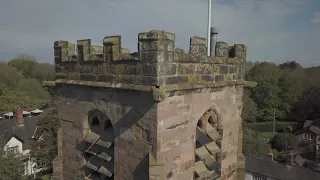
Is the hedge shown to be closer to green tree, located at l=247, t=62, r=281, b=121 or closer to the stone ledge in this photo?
green tree, located at l=247, t=62, r=281, b=121

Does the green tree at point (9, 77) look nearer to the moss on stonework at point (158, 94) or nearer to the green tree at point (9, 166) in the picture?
the green tree at point (9, 166)

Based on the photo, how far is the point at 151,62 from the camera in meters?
4.36

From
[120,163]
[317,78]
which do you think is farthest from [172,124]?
[317,78]

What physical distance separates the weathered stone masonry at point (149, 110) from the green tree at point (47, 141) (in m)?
19.8

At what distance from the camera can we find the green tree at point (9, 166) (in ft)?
66.9

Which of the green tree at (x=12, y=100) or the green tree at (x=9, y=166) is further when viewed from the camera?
the green tree at (x=12, y=100)

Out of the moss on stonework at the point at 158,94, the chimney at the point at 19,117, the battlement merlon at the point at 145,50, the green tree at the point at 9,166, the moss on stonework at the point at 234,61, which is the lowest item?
the green tree at the point at 9,166

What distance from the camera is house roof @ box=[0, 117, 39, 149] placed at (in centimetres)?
2873

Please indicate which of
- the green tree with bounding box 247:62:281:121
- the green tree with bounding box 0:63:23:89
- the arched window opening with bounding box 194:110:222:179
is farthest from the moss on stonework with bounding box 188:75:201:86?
the green tree with bounding box 247:62:281:121

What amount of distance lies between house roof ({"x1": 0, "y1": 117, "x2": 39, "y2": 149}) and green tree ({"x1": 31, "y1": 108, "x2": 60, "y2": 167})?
3.91 metres

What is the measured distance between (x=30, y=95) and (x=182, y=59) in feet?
162

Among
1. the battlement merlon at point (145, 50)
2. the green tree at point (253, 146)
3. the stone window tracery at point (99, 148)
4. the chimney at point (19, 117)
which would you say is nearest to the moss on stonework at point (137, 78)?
the battlement merlon at point (145, 50)

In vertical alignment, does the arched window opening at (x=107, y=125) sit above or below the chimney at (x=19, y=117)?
above

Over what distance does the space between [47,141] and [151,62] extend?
22.9 m
